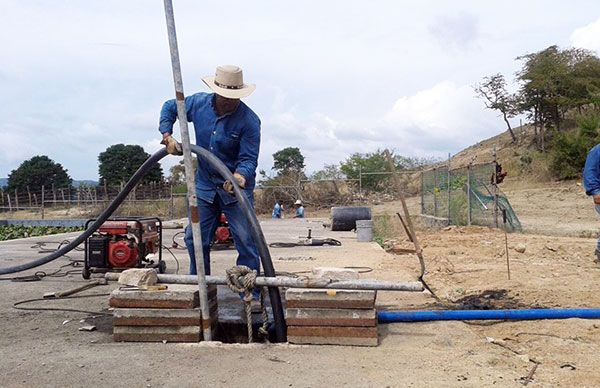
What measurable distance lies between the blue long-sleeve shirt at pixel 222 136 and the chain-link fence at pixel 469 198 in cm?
848

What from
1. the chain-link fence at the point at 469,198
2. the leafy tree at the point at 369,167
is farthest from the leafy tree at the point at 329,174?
the chain-link fence at the point at 469,198

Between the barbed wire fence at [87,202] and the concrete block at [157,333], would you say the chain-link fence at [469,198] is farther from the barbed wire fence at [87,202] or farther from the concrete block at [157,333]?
the barbed wire fence at [87,202]

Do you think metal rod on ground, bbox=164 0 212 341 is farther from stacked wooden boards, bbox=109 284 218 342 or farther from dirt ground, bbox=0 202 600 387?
dirt ground, bbox=0 202 600 387

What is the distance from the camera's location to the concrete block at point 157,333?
4230mm

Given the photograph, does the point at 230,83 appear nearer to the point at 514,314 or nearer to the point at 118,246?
the point at 514,314

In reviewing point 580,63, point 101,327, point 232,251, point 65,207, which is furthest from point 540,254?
point 580,63

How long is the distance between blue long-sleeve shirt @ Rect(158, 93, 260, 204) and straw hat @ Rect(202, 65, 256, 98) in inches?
11.0

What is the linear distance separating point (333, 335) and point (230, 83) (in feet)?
7.17

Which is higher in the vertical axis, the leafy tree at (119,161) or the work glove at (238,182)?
the leafy tree at (119,161)

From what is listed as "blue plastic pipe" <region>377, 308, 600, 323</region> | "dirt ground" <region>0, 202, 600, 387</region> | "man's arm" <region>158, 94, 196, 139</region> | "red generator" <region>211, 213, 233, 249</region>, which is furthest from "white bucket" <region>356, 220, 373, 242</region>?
"blue plastic pipe" <region>377, 308, 600, 323</region>

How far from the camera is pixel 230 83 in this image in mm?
4930

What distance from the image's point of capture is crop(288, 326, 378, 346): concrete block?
4.07 m

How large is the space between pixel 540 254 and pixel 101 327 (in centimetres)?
725

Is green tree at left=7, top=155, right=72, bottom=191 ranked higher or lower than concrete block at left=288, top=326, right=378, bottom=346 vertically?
higher
